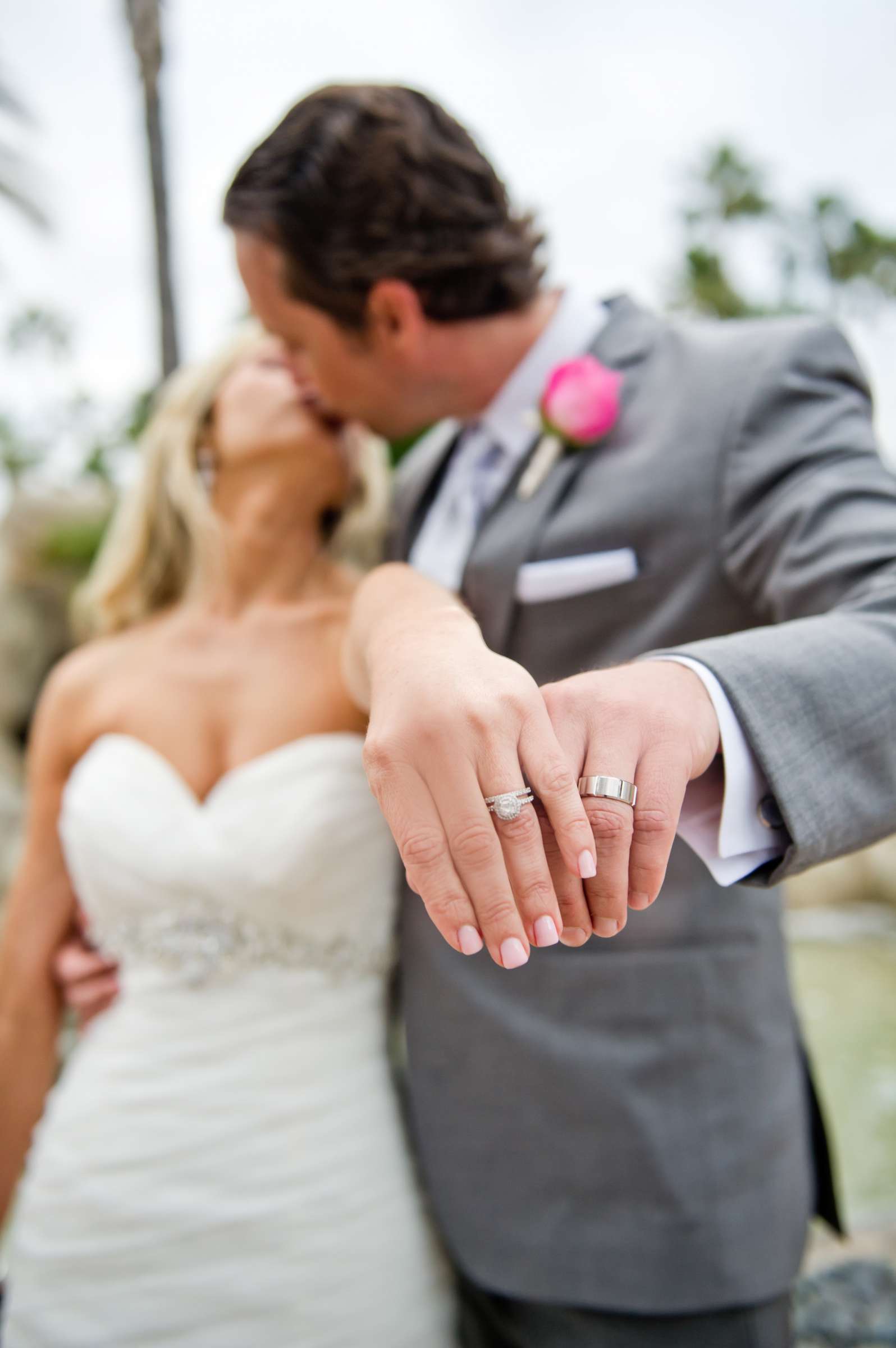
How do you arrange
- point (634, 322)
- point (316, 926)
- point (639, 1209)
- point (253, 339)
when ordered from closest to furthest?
point (639, 1209), point (634, 322), point (316, 926), point (253, 339)

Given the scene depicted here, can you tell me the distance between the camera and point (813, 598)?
1.23 m

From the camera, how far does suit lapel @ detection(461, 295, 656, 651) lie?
1.57 m

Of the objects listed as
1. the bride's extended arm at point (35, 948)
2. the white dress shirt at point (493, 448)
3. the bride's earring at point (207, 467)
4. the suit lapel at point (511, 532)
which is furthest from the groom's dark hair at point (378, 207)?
the bride's extended arm at point (35, 948)

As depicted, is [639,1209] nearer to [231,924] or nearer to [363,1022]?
[363,1022]

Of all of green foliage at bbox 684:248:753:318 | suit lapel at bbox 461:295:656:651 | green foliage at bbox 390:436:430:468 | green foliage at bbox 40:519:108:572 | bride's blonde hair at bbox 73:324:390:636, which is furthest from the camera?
green foliage at bbox 684:248:753:318

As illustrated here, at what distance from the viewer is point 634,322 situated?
1.78 meters

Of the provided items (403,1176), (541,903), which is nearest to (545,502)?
(541,903)

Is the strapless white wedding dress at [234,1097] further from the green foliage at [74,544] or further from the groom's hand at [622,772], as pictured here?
the green foliage at [74,544]

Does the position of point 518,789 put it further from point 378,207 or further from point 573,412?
point 378,207

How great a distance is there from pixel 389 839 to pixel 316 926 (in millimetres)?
233

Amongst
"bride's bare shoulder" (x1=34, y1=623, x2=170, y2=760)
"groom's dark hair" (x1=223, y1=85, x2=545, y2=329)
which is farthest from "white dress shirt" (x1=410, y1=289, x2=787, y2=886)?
"bride's bare shoulder" (x1=34, y1=623, x2=170, y2=760)

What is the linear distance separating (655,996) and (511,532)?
2.67 ft

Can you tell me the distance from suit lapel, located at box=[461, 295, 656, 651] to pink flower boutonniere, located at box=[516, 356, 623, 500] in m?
0.02

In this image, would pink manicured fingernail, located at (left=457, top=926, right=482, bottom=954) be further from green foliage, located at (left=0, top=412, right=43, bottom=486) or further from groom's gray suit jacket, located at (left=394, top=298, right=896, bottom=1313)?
green foliage, located at (left=0, top=412, right=43, bottom=486)
